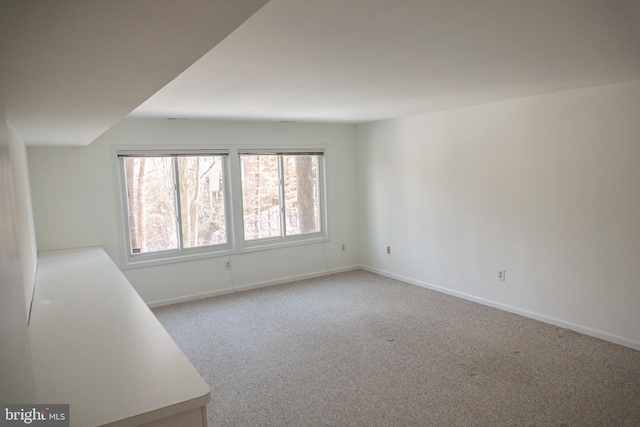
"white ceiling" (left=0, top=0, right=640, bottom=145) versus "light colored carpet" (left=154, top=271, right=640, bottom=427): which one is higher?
"white ceiling" (left=0, top=0, right=640, bottom=145)

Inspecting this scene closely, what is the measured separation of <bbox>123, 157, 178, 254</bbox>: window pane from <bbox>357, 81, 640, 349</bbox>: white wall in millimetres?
2880

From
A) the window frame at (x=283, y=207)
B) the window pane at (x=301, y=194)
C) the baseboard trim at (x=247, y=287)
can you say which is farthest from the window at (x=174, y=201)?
the window pane at (x=301, y=194)

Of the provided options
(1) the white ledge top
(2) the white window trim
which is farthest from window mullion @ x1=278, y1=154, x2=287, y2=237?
(1) the white ledge top

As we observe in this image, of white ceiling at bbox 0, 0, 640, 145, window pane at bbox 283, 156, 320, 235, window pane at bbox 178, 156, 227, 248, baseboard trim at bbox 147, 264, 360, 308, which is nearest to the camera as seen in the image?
white ceiling at bbox 0, 0, 640, 145

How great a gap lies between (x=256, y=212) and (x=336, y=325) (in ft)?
7.15

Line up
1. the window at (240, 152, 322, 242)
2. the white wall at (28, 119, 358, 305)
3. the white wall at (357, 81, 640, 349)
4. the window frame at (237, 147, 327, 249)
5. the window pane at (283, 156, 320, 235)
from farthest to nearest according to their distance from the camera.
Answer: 1. the window pane at (283, 156, 320, 235)
2. the window at (240, 152, 322, 242)
3. the window frame at (237, 147, 327, 249)
4. the white wall at (28, 119, 358, 305)
5. the white wall at (357, 81, 640, 349)

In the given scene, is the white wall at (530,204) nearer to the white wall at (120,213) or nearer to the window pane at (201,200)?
the white wall at (120,213)

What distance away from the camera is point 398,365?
3.27 m

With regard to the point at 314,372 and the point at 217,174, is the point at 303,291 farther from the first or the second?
the point at 314,372

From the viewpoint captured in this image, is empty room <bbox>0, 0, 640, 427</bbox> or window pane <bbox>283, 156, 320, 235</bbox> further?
window pane <bbox>283, 156, 320, 235</bbox>

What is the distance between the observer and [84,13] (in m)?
0.78

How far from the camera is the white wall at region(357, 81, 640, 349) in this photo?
3416 mm

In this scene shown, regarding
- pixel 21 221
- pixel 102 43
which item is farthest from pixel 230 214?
pixel 102 43

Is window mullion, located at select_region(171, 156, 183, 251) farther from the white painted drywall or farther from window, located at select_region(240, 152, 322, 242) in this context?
the white painted drywall
